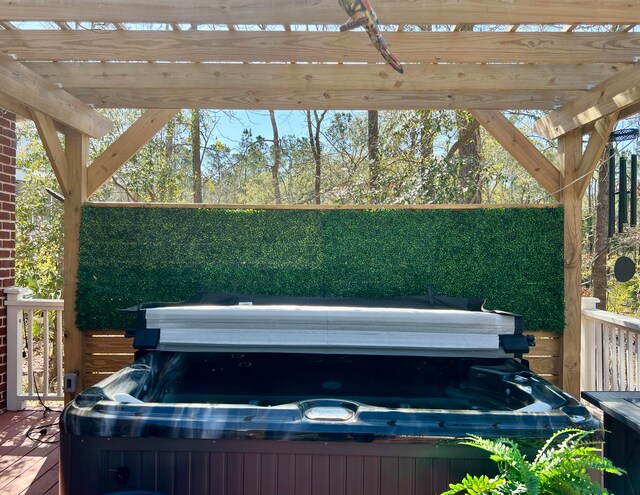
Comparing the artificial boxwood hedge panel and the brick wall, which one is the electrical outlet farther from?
the brick wall

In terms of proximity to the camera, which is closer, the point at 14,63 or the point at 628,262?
the point at 14,63

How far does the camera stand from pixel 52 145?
377 centimetres

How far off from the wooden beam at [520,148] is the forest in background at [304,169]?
2.65 m

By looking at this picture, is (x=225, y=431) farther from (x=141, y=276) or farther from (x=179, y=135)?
(x=179, y=135)

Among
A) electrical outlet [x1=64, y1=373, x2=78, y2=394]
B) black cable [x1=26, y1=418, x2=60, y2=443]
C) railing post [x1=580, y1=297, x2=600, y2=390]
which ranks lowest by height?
black cable [x1=26, y1=418, x2=60, y2=443]

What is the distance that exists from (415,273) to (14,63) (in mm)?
3039

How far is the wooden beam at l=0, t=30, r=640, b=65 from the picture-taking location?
9.46ft

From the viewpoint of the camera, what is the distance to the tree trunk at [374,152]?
24.9ft

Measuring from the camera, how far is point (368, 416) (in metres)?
1.68

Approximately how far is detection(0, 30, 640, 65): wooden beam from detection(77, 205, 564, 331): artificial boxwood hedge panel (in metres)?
1.45

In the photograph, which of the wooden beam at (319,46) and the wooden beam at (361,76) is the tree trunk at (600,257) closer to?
the wooden beam at (361,76)

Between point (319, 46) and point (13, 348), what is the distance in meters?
3.32

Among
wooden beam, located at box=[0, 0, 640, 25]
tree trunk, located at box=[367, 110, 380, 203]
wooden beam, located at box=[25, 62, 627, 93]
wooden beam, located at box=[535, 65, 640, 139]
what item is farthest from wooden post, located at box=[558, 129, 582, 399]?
tree trunk, located at box=[367, 110, 380, 203]

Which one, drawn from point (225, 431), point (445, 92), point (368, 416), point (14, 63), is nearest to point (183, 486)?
point (225, 431)
